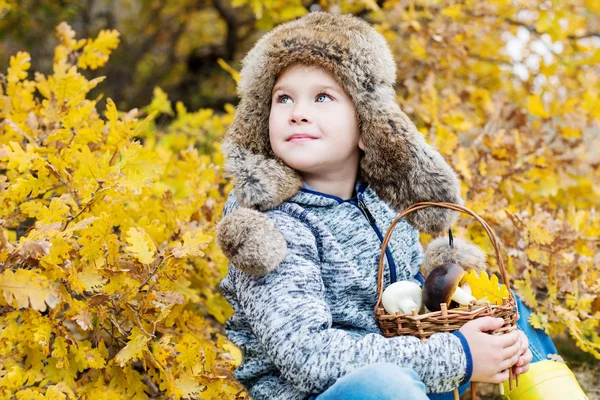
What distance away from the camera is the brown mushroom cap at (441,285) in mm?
1604

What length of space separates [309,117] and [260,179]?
224mm

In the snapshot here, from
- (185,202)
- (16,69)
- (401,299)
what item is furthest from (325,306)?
(16,69)

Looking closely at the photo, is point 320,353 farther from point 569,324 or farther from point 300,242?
point 569,324

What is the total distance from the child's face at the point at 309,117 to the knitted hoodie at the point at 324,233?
3cm

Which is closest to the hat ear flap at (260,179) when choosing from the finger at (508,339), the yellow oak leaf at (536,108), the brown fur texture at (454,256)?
the brown fur texture at (454,256)

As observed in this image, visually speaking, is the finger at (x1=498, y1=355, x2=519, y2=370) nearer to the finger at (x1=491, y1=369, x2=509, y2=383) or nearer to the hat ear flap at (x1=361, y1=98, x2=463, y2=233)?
the finger at (x1=491, y1=369, x2=509, y2=383)

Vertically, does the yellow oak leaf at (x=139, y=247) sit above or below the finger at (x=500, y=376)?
above

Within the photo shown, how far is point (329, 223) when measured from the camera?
6.00 feet

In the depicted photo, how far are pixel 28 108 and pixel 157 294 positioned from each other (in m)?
1.00

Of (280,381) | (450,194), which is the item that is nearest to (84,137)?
(280,381)

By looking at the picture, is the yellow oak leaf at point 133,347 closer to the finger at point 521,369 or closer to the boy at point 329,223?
the boy at point 329,223

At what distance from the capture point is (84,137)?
6.87ft

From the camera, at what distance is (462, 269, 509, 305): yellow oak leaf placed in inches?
64.6

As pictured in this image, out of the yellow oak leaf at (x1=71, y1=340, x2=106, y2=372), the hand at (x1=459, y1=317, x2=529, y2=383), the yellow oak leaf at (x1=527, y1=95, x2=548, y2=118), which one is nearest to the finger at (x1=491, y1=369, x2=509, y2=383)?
the hand at (x1=459, y1=317, x2=529, y2=383)
